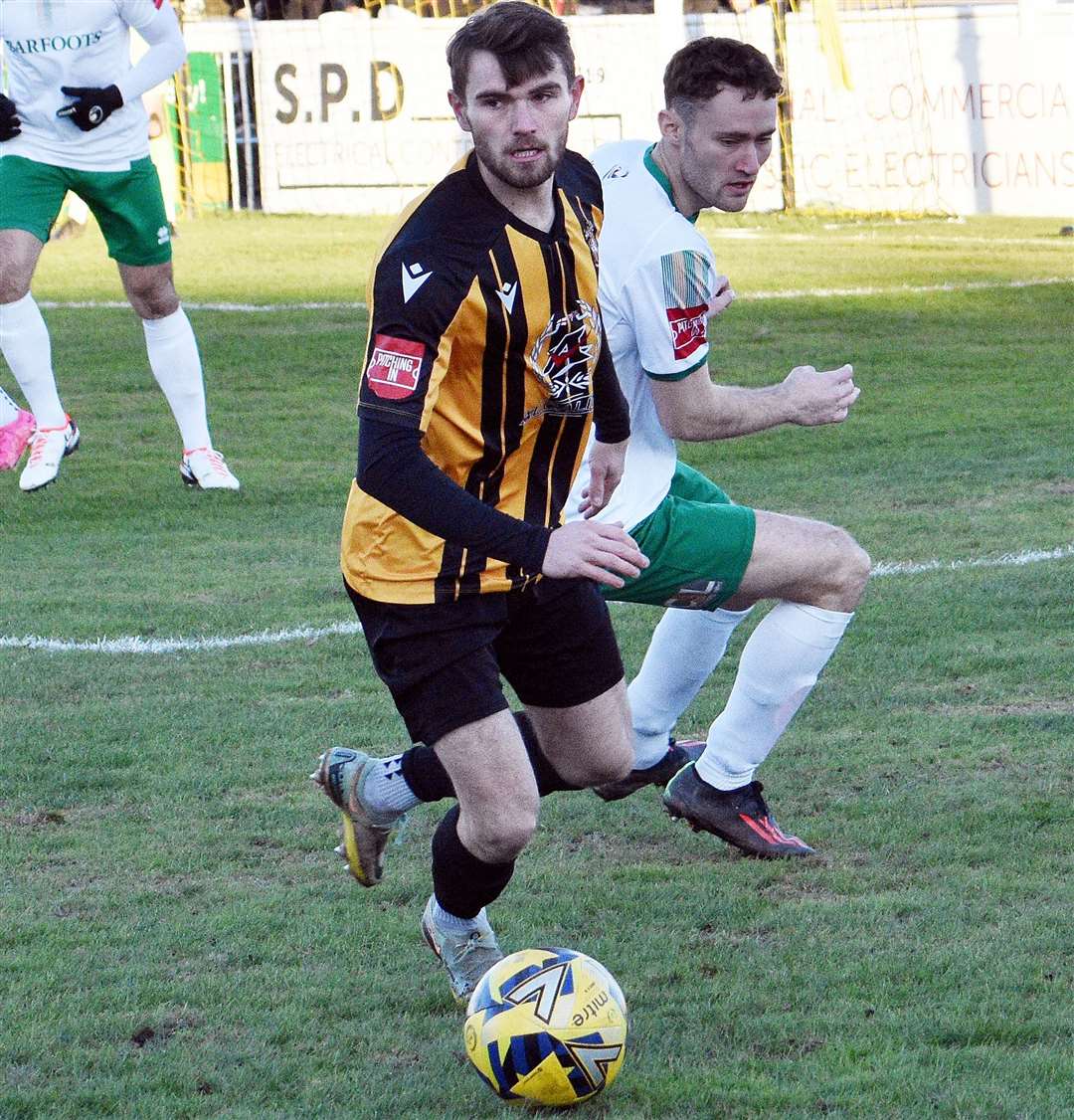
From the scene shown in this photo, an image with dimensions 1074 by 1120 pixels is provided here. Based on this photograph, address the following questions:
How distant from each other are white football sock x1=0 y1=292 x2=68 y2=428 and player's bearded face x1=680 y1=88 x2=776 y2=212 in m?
4.57

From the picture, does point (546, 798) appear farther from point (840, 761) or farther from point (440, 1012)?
point (440, 1012)

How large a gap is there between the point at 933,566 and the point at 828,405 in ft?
9.91

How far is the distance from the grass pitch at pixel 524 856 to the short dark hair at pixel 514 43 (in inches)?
67.9

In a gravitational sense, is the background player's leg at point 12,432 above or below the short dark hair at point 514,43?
below

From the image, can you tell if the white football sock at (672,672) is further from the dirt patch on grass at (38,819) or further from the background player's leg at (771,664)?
the dirt patch on grass at (38,819)

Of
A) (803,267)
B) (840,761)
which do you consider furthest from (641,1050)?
(803,267)

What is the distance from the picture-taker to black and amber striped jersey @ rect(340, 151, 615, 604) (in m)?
3.20

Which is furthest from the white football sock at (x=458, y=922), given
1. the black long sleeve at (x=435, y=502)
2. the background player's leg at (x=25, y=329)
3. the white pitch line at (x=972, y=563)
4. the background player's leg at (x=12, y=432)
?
the background player's leg at (x=12, y=432)

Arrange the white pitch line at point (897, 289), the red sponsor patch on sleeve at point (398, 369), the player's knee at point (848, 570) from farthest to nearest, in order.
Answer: the white pitch line at point (897, 289)
the player's knee at point (848, 570)
the red sponsor patch on sleeve at point (398, 369)

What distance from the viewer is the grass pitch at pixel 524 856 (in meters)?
3.27

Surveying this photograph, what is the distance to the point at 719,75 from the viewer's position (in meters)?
4.27

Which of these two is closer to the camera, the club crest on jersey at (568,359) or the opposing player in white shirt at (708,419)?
the club crest on jersey at (568,359)

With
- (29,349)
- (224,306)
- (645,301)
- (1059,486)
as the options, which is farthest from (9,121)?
(224,306)

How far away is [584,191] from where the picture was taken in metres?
3.61
